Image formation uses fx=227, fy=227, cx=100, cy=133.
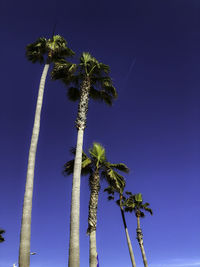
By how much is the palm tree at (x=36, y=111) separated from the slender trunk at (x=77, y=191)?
1.89 m

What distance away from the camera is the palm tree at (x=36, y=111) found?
31.7 feet

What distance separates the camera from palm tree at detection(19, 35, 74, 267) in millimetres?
9656

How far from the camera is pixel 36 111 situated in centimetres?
1386

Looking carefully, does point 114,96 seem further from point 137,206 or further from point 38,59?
point 137,206

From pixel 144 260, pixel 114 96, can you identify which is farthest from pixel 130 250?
pixel 114 96

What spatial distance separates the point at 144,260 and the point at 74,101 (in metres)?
23.1

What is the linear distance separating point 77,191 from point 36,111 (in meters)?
5.54

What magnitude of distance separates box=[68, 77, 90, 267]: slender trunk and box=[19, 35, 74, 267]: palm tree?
6.20ft

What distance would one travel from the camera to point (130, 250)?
28531 mm

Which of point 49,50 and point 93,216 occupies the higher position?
point 49,50

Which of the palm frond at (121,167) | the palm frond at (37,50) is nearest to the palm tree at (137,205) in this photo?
the palm frond at (121,167)

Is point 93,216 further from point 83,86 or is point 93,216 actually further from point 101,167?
point 83,86

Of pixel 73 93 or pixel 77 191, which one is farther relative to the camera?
pixel 73 93

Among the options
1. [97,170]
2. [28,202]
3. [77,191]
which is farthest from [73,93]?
[28,202]
